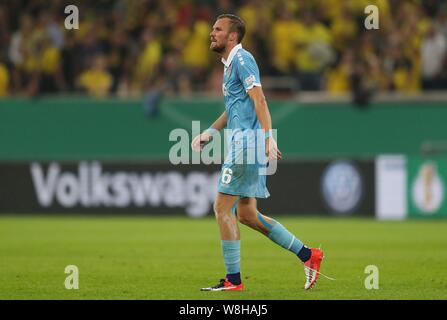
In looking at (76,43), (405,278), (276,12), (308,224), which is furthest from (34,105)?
(405,278)

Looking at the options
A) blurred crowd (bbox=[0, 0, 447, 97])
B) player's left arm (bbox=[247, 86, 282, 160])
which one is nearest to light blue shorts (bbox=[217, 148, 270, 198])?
player's left arm (bbox=[247, 86, 282, 160])

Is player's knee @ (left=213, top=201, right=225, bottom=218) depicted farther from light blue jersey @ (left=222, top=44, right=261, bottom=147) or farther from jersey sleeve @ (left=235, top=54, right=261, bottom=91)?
jersey sleeve @ (left=235, top=54, right=261, bottom=91)

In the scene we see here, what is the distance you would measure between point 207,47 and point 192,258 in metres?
9.23

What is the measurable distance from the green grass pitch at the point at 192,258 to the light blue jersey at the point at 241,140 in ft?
3.31

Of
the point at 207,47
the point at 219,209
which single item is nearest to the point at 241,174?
the point at 219,209

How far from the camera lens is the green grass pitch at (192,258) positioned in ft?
32.8

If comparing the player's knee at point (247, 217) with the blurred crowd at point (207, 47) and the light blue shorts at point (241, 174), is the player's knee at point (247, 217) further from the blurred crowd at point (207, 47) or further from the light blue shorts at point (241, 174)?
the blurred crowd at point (207, 47)

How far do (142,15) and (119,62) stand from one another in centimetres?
133

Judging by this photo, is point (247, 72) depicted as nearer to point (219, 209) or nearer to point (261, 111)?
point (261, 111)

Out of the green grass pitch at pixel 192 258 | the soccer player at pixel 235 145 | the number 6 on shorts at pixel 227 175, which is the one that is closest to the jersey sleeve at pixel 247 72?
the soccer player at pixel 235 145

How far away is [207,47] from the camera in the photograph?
72.8ft

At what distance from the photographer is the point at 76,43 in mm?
22938

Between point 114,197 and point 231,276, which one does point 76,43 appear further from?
point 231,276

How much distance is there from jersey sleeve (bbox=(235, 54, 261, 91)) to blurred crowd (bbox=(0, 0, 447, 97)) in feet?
39.3
